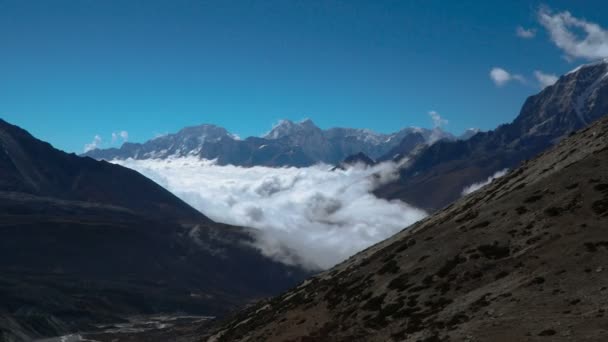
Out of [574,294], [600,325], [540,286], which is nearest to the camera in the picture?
[600,325]

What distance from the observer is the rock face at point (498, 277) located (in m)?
42.2

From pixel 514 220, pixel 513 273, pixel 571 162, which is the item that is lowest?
pixel 513 273

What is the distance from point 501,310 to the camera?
146 feet

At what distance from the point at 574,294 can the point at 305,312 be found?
132ft

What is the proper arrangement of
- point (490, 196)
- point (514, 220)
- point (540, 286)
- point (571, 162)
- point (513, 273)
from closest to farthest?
point (540, 286), point (513, 273), point (514, 220), point (571, 162), point (490, 196)

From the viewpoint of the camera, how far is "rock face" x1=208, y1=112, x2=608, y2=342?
42219mm

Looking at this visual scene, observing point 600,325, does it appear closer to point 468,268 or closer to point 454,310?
point 454,310

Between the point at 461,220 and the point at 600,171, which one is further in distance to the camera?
the point at 461,220

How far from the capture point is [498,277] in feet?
170

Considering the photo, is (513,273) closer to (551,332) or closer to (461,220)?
(551,332)

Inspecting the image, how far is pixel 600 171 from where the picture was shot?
2512 inches

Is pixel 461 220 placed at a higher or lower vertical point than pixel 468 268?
higher

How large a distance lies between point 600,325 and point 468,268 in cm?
2056

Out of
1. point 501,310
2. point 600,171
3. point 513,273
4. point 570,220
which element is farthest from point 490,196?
point 501,310
